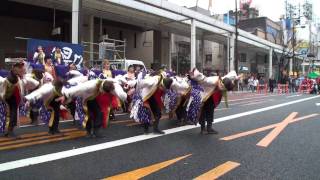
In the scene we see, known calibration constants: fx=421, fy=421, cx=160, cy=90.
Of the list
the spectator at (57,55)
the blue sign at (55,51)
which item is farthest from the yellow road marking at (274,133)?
the spectator at (57,55)

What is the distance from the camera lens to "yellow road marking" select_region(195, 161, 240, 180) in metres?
5.84

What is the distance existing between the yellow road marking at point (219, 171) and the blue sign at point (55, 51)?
8.80m

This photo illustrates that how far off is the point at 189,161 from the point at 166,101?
4515 mm

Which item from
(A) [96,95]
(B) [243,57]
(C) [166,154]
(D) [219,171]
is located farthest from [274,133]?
(B) [243,57]

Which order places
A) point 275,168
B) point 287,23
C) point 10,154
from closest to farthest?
point 275,168 < point 10,154 < point 287,23

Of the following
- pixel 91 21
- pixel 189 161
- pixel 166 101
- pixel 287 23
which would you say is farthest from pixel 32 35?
pixel 287 23

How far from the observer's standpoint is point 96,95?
8.36 meters

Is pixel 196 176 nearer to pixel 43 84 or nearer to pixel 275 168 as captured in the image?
pixel 275 168

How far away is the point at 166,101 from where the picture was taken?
11.2 metres

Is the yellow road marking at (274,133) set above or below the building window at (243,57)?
below

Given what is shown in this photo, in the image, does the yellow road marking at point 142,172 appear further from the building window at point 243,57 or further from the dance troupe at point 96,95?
the building window at point 243,57

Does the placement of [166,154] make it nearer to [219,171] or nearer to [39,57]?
[219,171]

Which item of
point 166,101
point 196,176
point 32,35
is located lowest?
point 196,176

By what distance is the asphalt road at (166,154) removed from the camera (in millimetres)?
5977
